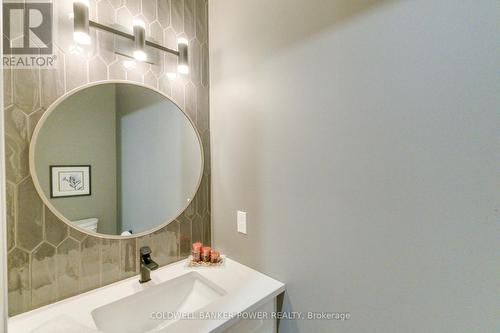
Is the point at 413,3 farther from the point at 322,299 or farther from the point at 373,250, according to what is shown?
the point at 322,299

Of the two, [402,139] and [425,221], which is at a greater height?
[402,139]

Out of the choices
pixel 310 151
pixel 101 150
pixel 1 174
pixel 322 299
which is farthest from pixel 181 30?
pixel 322 299

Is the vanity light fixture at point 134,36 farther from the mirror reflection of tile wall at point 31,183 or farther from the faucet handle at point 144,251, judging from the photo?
the faucet handle at point 144,251

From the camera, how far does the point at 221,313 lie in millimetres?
869

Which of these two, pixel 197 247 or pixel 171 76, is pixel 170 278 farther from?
pixel 171 76

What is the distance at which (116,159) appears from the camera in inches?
42.0

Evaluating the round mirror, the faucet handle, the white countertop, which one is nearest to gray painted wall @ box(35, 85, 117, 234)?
the round mirror

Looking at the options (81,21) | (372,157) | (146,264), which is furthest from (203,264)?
(81,21)

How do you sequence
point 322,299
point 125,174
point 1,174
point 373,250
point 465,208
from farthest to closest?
point 125,174 < point 322,299 < point 373,250 < point 465,208 < point 1,174

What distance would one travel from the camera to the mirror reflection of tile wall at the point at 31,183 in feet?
2.73

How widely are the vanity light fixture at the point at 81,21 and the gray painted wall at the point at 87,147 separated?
0.19m

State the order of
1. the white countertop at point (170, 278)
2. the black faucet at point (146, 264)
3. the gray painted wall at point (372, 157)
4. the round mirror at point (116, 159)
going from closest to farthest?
1. the gray painted wall at point (372, 157)
2. the white countertop at point (170, 278)
3. the round mirror at point (116, 159)
4. the black faucet at point (146, 264)

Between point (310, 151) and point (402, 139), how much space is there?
0.33 meters

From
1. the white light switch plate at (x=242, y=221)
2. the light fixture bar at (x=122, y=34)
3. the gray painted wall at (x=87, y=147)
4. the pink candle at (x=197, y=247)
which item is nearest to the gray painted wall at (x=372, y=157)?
the white light switch plate at (x=242, y=221)
